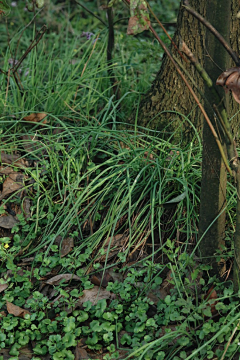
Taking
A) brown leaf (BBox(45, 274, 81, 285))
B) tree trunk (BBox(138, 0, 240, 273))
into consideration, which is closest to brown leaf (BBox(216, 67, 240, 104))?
tree trunk (BBox(138, 0, 240, 273))

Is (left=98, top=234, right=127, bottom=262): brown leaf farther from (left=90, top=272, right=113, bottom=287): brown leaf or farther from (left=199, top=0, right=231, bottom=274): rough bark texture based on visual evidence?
(left=199, top=0, right=231, bottom=274): rough bark texture

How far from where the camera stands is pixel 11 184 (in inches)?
101

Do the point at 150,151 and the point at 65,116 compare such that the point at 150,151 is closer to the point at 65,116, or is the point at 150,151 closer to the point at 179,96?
the point at 179,96

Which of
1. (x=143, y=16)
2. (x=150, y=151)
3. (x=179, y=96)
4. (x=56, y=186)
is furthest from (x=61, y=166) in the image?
(x=143, y=16)

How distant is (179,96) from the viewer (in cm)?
258

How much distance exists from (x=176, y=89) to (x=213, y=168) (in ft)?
2.88

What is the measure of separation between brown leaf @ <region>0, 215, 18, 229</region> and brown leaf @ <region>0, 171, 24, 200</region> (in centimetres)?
13

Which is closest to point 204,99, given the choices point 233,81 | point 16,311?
point 233,81

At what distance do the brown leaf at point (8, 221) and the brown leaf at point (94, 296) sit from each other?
0.61m

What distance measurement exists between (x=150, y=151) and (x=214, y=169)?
1.77 ft

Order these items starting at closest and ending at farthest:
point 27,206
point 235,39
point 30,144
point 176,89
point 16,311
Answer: point 16,311
point 235,39
point 27,206
point 176,89
point 30,144

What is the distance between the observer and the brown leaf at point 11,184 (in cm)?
254

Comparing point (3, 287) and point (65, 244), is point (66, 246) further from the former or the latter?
point (3, 287)

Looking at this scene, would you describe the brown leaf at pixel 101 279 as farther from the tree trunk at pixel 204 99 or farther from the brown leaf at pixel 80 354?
the tree trunk at pixel 204 99
